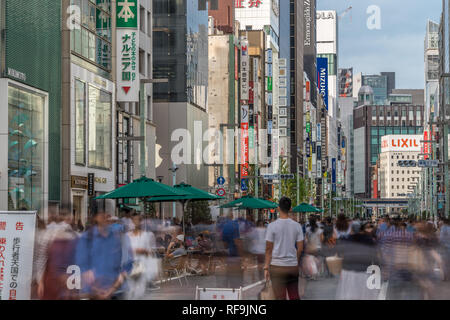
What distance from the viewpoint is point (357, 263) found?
39.5 feet

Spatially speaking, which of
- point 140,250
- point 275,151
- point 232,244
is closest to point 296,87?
point 275,151

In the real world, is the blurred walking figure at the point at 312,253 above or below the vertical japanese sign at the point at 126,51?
below

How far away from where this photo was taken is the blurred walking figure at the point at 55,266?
37.4ft

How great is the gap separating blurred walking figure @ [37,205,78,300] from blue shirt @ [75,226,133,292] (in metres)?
0.31

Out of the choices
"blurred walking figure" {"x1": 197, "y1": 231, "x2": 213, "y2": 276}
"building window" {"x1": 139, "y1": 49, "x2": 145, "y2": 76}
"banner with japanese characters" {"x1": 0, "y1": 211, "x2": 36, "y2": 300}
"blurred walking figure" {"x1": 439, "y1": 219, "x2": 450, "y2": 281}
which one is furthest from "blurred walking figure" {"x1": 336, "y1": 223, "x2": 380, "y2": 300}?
"building window" {"x1": 139, "y1": 49, "x2": 145, "y2": 76}

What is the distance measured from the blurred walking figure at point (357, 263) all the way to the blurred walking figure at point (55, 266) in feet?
12.2

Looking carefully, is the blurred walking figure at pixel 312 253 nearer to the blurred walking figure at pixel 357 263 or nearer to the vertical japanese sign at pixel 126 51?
the blurred walking figure at pixel 357 263

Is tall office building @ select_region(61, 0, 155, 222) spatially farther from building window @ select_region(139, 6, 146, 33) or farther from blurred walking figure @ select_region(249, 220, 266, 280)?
blurred walking figure @ select_region(249, 220, 266, 280)

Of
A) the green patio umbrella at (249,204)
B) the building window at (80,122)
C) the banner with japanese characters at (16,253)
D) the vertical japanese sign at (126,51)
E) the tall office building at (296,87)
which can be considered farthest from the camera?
the tall office building at (296,87)

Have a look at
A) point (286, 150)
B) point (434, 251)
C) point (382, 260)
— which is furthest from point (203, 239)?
point (286, 150)

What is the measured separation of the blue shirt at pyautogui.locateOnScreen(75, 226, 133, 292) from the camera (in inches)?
439

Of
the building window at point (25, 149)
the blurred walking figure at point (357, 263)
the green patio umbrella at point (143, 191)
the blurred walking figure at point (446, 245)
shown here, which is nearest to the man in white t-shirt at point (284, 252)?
the blurred walking figure at point (357, 263)
